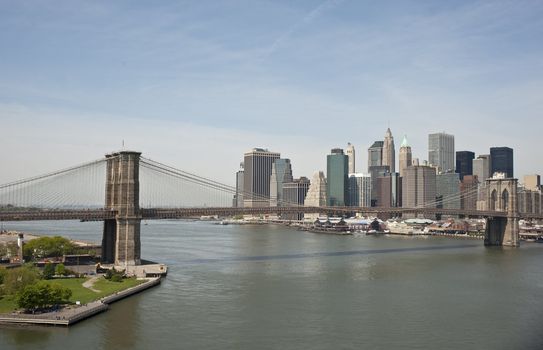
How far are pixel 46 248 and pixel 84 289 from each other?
60.2 ft

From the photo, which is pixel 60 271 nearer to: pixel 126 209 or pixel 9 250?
pixel 126 209

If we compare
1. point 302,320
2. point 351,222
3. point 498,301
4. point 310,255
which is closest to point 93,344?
point 302,320

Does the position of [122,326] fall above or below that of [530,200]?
below

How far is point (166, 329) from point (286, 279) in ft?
54.2

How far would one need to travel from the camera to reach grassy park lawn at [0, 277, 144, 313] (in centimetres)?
3222

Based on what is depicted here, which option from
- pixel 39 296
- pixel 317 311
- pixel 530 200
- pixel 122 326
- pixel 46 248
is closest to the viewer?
pixel 122 326

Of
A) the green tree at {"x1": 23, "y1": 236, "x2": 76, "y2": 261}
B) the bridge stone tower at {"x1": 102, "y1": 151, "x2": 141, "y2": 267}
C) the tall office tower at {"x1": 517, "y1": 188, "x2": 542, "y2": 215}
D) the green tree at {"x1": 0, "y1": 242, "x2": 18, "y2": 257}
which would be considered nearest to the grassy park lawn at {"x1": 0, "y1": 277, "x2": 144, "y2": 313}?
the bridge stone tower at {"x1": 102, "y1": 151, "x2": 141, "y2": 267}

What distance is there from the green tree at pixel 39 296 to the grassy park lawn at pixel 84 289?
3.62 feet

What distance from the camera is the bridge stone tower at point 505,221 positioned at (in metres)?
85.1

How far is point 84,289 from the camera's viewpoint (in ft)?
120

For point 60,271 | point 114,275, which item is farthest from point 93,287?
point 60,271

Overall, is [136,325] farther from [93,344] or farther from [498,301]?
[498,301]

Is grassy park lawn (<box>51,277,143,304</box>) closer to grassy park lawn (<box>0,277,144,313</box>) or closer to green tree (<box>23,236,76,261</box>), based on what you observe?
grassy park lawn (<box>0,277,144,313</box>)

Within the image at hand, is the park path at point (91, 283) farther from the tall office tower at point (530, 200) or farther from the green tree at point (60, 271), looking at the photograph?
the tall office tower at point (530, 200)
